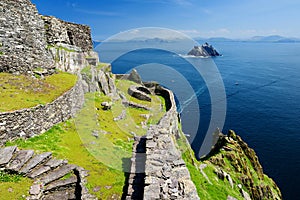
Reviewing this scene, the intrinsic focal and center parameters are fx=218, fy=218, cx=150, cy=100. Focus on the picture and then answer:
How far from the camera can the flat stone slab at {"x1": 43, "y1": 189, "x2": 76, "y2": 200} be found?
11148 millimetres

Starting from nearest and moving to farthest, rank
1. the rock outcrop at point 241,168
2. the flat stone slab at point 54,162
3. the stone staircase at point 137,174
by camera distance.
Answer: the stone staircase at point 137,174
the flat stone slab at point 54,162
the rock outcrop at point 241,168

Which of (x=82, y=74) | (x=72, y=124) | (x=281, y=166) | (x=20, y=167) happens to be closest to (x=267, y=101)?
(x=281, y=166)

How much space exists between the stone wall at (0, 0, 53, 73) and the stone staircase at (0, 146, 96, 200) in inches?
425

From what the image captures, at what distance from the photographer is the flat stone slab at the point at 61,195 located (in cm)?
1115

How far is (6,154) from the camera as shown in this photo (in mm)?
12016

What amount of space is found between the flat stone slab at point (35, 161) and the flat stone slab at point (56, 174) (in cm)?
89

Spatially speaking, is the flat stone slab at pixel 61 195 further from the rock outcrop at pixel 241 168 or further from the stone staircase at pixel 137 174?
the rock outcrop at pixel 241 168

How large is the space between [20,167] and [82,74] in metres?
18.3

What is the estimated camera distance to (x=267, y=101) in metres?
93.4

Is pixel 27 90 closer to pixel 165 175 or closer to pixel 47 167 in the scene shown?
pixel 47 167

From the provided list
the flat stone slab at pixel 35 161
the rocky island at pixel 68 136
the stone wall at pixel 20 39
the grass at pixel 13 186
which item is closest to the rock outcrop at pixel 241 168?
the rocky island at pixel 68 136

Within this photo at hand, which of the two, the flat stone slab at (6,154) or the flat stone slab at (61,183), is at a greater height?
the flat stone slab at (6,154)

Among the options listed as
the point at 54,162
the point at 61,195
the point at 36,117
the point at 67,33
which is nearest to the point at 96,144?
the point at 54,162

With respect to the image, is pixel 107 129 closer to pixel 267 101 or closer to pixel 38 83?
pixel 38 83
